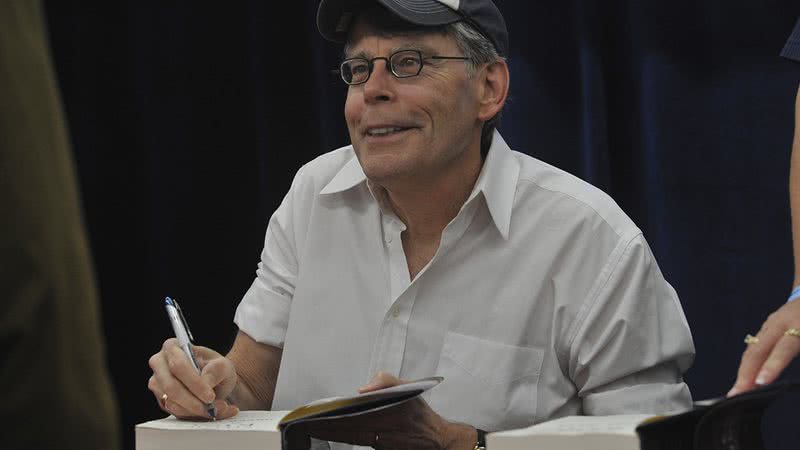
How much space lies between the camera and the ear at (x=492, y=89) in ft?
5.51

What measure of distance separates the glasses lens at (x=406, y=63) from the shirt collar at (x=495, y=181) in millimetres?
198

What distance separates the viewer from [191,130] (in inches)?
100

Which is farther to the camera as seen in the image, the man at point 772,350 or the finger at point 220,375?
the finger at point 220,375

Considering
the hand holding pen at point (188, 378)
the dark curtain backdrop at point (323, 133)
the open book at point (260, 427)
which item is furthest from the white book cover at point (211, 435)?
the dark curtain backdrop at point (323, 133)

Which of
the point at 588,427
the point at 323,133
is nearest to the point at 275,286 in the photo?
the point at 323,133

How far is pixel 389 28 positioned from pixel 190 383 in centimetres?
64

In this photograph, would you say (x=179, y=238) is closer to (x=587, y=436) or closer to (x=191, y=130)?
(x=191, y=130)

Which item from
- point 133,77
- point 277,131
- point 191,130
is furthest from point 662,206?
point 133,77

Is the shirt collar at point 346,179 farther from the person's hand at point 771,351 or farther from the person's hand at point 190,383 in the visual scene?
the person's hand at point 771,351

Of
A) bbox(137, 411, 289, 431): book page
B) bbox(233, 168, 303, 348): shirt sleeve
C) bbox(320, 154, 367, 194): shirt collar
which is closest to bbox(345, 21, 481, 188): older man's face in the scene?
bbox(320, 154, 367, 194): shirt collar

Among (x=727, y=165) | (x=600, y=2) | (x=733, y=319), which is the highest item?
(x=600, y=2)

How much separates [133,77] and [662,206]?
134cm

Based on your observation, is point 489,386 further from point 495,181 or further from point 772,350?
point 772,350

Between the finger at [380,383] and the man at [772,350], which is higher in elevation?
the man at [772,350]
